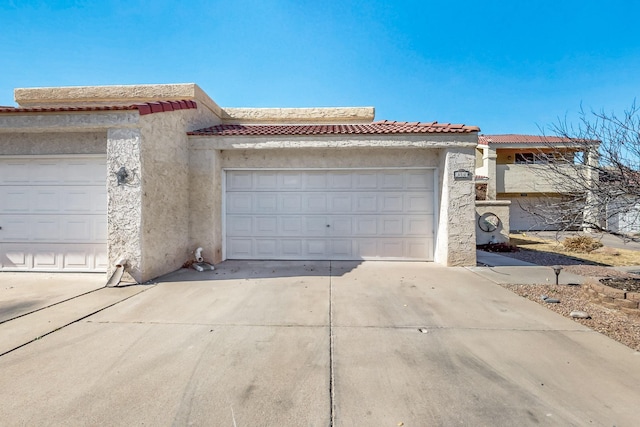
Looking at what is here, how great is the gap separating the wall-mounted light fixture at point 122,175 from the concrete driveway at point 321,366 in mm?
2401

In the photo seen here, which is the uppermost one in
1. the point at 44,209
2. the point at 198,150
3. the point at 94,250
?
the point at 198,150

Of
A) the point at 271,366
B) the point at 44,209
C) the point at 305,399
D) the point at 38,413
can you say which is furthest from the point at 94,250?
the point at 305,399

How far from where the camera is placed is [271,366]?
2.78 meters

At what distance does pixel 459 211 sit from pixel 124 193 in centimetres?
766

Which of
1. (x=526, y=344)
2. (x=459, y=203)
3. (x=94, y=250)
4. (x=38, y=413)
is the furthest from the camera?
(x=459, y=203)

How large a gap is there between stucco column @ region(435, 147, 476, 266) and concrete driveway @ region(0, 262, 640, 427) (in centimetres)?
240

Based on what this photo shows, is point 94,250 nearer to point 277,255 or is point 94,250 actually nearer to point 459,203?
point 277,255

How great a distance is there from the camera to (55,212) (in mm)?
6250

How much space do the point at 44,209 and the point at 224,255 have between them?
162 inches

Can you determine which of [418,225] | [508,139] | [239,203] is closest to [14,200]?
[239,203]

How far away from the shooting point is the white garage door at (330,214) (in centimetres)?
780

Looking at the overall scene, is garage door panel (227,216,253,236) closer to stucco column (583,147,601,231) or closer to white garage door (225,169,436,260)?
white garage door (225,169,436,260)

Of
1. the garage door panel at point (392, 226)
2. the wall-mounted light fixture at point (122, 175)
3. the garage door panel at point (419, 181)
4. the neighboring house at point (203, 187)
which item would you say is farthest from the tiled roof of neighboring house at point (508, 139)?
the wall-mounted light fixture at point (122, 175)

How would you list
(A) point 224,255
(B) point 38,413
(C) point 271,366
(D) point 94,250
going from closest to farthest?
(B) point 38,413, (C) point 271,366, (D) point 94,250, (A) point 224,255
